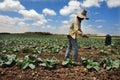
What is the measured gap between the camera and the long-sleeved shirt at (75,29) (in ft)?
29.8

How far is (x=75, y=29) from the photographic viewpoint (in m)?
9.09

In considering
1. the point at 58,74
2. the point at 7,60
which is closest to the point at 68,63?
the point at 58,74

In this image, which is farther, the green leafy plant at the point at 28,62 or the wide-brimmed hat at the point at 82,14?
the wide-brimmed hat at the point at 82,14

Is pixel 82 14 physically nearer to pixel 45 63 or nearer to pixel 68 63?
pixel 68 63

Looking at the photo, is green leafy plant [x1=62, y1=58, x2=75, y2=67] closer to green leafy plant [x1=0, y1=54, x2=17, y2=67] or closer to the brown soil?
the brown soil

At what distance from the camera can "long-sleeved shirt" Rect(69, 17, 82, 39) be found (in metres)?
9.08

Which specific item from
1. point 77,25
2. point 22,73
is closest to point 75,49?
point 77,25

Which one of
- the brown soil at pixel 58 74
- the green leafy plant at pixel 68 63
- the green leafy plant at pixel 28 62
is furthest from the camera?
the green leafy plant at pixel 68 63

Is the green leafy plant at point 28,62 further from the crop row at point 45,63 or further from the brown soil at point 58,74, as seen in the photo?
the brown soil at point 58,74

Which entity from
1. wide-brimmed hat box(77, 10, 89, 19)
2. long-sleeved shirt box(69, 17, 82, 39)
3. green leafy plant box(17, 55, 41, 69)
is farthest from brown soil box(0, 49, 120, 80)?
wide-brimmed hat box(77, 10, 89, 19)

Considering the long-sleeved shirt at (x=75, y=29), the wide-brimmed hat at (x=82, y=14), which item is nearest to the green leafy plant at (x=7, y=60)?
the long-sleeved shirt at (x=75, y=29)

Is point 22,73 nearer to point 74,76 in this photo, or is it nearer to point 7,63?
point 7,63

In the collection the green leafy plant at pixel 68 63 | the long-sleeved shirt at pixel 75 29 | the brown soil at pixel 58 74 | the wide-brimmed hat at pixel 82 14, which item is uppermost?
the wide-brimmed hat at pixel 82 14

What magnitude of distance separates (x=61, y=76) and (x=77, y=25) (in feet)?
6.73
